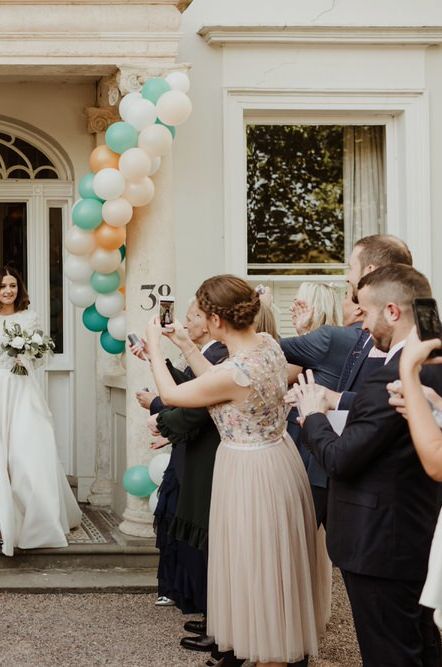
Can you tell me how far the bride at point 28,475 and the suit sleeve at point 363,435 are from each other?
3599 millimetres

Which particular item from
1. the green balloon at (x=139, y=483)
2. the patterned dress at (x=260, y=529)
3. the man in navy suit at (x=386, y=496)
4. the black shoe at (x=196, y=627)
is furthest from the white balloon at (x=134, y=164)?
the man in navy suit at (x=386, y=496)

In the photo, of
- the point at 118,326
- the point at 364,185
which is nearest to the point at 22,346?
the point at 118,326

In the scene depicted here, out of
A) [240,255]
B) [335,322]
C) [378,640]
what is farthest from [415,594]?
[240,255]

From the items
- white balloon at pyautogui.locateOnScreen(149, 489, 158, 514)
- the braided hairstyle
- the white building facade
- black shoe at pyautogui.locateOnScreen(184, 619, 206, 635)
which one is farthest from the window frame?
the braided hairstyle

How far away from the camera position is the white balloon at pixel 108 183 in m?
6.11

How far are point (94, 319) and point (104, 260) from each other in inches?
19.3

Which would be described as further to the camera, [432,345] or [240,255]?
[240,255]

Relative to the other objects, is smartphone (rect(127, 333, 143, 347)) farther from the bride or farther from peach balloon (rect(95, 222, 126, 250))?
the bride

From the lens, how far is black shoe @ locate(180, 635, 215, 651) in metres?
5.07

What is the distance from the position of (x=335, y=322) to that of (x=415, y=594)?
176cm

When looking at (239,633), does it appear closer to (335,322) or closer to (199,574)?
(199,574)

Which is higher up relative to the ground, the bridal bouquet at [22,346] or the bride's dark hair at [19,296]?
the bride's dark hair at [19,296]

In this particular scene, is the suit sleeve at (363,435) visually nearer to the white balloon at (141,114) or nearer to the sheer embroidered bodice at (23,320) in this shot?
the white balloon at (141,114)

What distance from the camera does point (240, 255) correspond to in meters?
7.52
